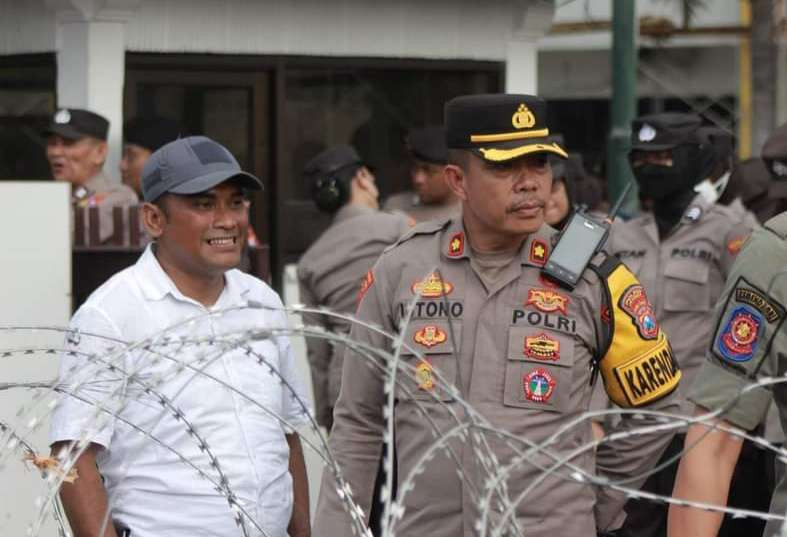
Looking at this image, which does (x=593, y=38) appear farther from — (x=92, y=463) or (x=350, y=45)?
(x=92, y=463)

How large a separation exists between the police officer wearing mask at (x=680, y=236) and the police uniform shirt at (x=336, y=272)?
0.92 meters

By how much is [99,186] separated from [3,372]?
1.94 metres

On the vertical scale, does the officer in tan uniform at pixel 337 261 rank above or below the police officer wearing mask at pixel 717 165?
below

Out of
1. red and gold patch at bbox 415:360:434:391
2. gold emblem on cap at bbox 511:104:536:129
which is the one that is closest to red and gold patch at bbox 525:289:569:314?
red and gold patch at bbox 415:360:434:391

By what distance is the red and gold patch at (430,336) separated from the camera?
3910mm

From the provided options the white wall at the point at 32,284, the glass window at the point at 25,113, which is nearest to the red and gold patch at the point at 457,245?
the white wall at the point at 32,284

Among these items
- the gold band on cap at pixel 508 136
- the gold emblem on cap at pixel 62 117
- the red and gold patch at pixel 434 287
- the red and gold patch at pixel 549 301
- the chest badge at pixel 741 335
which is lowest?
the chest badge at pixel 741 335

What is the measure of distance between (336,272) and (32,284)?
4.44 feet

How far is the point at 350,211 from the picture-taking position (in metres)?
7.03

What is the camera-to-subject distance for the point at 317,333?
2.71 m

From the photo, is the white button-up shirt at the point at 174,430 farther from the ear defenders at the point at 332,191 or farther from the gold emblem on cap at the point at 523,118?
the ear defenders at the point at 332,191

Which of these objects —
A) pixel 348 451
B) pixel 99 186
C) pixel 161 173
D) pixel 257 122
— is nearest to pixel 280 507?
pixel 348 451

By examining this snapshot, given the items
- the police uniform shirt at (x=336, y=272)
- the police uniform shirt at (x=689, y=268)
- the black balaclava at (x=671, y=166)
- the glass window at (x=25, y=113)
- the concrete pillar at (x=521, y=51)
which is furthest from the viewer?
the concrete pillar at (x=521, y=51)

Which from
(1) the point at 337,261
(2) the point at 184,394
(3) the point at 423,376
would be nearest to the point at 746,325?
(3) the point at 423,376
